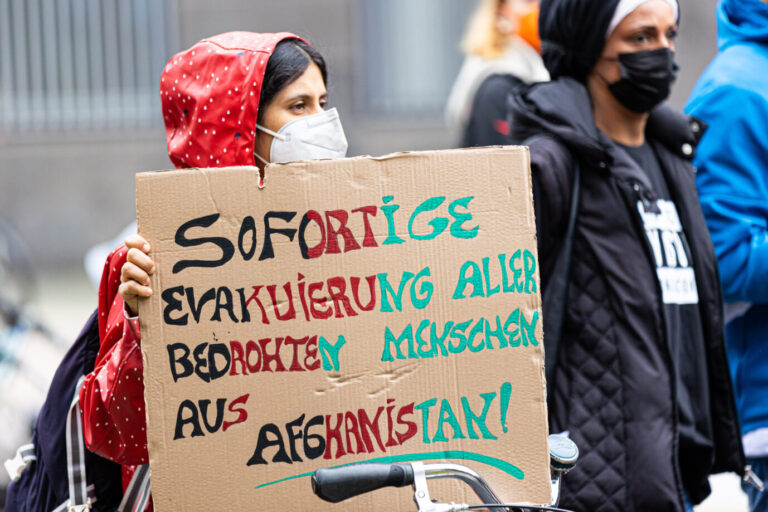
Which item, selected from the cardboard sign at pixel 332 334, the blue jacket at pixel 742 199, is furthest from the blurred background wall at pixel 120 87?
the cardboard sign at pixel 332 334

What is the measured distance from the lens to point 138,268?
6.82ft

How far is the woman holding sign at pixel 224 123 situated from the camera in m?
2.33

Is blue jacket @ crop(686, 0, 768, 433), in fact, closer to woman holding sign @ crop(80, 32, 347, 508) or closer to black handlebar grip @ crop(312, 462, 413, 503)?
woman holding sign @ crop(80, 32, 347, 508)

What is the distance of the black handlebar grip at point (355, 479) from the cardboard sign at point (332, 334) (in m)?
0.13

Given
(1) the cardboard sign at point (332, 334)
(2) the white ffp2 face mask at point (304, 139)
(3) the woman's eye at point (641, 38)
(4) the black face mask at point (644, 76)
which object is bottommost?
(1) the cardboard sign at point (332, 334)

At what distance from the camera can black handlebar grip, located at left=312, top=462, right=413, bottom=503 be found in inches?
76.9

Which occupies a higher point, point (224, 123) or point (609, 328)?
point (224, 123)

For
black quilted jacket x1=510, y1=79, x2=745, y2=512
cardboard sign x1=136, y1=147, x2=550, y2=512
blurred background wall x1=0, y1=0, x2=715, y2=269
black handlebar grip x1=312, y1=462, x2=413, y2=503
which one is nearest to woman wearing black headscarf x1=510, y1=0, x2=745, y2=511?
black quilted jacket x1=510, y1=79, x2=745, y2=512

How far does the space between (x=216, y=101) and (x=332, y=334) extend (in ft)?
2.42

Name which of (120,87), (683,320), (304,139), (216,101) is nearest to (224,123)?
(216,101)

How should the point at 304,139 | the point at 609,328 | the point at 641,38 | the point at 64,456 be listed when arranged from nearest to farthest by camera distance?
1. the point at 64,456
2. the point at 304,139
3. the point at 609,328
4. the point at 641,38

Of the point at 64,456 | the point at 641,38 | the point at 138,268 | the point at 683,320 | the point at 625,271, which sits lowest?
the point at 64,456

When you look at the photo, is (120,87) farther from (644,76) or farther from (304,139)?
(304,139)

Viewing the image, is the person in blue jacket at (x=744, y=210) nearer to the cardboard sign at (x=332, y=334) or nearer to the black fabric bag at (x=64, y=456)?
the cardboard sign at (x=332, y=334)
